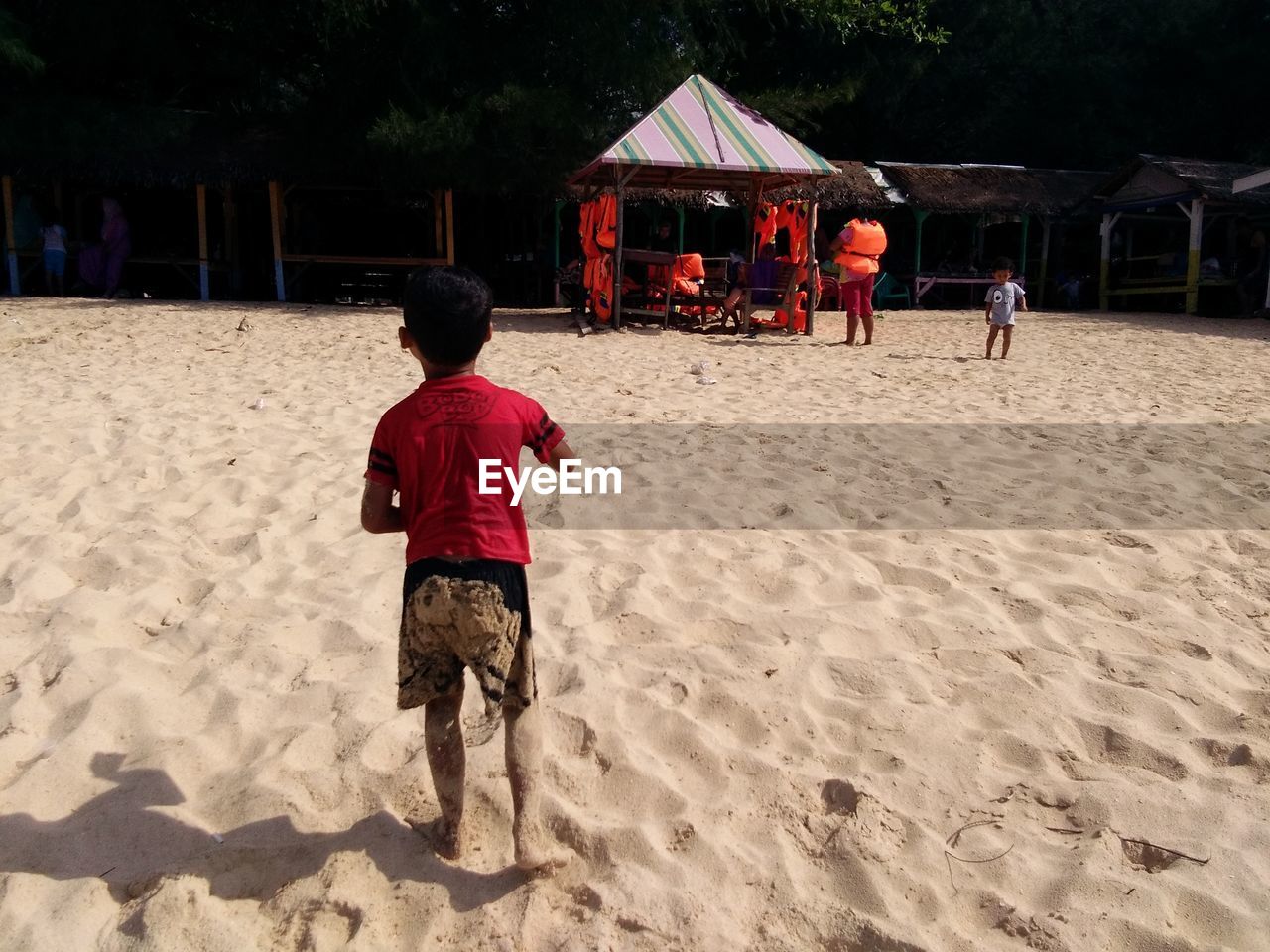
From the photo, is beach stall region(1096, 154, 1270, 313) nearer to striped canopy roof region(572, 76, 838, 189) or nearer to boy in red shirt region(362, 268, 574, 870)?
striped canopy roof region(572, 76, 838, 189)

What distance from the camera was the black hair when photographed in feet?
6.59

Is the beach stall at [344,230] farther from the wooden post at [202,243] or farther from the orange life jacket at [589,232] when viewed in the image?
the orange life jacket at [589,232]

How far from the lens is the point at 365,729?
2.68 metres

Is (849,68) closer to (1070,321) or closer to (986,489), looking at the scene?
(1070,321)

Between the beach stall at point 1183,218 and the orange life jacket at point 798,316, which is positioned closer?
the orange life jacket at point 798,316

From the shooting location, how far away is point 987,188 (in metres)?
18.8

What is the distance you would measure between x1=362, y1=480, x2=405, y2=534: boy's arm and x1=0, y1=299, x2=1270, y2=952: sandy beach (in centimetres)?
73

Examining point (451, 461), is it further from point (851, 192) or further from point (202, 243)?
point (851, 192)

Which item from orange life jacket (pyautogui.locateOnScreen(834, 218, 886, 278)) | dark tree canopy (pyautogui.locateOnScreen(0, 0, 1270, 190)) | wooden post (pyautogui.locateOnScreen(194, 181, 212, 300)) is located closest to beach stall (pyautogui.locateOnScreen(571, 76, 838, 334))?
orange life jacket (pyautogui.locateOnScreen(834, 218, 886, 278))

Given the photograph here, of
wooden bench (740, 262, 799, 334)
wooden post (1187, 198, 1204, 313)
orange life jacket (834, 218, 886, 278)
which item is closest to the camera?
orange life jacket (834, 218, 886, 278)

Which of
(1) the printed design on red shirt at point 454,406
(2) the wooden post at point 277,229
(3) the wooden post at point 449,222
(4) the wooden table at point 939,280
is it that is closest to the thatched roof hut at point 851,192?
(4) the wooden table at point 939,280

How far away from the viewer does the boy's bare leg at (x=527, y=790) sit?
213 centimetres

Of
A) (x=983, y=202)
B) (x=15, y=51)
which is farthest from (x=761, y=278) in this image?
(x=15, y=51)

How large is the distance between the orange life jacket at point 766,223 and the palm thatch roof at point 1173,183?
297 inches
